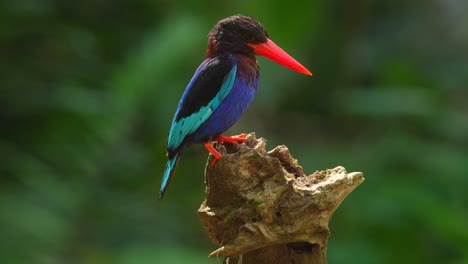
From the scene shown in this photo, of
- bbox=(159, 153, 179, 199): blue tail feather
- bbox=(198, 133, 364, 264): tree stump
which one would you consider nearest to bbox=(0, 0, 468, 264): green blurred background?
bbox=(159, 153, 179, 199): blue tail feather

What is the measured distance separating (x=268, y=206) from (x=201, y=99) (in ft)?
2.54

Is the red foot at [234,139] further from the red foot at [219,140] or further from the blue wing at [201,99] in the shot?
the blue wing at [201,99]

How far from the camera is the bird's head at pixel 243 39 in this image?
13.5ft

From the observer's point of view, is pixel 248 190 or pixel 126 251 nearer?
pixel 248 190

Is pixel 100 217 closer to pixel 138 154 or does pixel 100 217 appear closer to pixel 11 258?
pixel 138 154

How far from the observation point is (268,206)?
11.1ft

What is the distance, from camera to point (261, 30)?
13.6 ft

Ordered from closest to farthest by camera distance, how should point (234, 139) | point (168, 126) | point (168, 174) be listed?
point (234, 139)
point (168, 174)
point (168, 126)

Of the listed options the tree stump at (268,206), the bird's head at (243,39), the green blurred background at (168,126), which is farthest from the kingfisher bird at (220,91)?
the green blurred background at (168,126)

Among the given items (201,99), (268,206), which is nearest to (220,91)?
(201,99)

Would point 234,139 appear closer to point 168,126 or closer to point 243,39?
point 243,39

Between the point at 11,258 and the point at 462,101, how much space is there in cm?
554

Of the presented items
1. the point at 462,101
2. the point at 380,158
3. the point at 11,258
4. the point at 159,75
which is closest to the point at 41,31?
the point at 159,75

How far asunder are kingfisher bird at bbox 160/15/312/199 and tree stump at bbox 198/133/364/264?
0.43 metres
